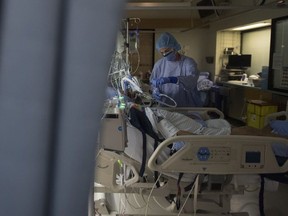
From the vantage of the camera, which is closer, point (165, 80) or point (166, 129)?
point (166, 129)

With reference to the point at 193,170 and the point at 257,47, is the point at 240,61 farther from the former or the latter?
the point at 193,170

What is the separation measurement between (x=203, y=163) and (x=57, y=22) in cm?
164

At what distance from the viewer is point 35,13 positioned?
477 millimetres

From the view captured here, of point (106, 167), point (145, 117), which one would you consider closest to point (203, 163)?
point (145, 117)

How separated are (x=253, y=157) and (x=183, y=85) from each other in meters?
1.77

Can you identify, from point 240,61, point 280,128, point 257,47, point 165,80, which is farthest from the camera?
point 257,47

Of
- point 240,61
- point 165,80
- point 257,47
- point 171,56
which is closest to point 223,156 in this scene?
point 165,80

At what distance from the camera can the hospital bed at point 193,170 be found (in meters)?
1.97

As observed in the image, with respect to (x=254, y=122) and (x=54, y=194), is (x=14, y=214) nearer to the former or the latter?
(x=54, y=194)

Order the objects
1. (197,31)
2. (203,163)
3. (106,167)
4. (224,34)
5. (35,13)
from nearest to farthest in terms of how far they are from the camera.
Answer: (35,13)
(203,163)
(106,167)
(224,34)
(197,31)

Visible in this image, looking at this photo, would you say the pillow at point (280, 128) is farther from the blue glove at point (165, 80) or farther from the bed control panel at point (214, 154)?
the blue glove at point (165, 80)

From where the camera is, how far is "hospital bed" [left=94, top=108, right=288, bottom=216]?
197 centimetres

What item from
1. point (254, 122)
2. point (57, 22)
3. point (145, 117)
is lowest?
point (254, 122)

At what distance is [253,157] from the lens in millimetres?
2023
